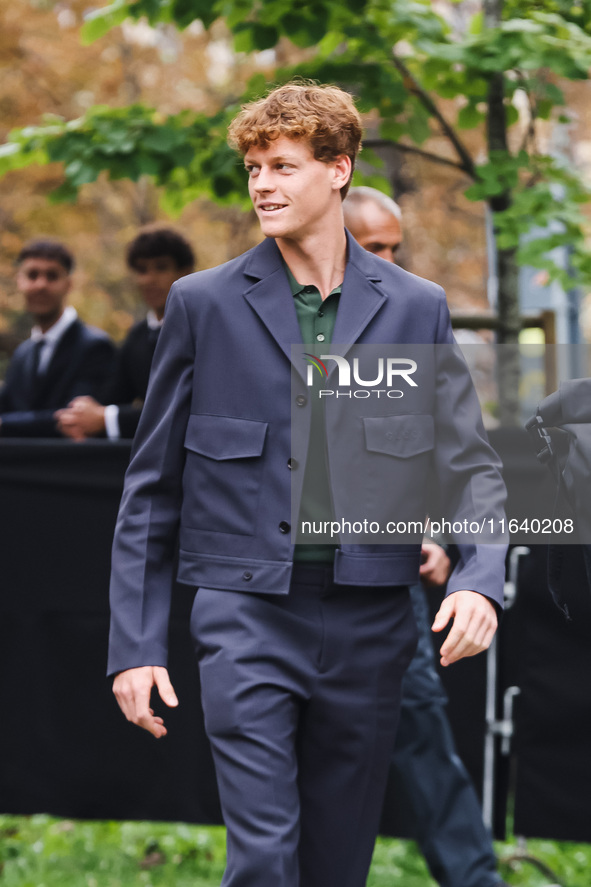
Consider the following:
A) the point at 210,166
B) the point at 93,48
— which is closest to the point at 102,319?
the point at 93,48

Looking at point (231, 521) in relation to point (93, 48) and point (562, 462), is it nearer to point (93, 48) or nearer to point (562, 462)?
point (562, 462)

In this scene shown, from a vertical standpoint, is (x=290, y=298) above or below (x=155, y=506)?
above

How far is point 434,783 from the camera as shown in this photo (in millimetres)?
4117

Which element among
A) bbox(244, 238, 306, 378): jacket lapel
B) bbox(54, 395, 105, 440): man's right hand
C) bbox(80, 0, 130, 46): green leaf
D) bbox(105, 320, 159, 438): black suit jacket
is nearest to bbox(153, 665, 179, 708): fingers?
bbox(244, 238, 306, 378): jacket lapel

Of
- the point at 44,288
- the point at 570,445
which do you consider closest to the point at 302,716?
the point at 570,445

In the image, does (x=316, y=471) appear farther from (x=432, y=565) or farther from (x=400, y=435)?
(x=432, y=565)

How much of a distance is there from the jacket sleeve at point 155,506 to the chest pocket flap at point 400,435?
0.45 metres

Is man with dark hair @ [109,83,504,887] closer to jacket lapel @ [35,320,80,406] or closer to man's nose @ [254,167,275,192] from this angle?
man's nose @ [254,167,275,192]

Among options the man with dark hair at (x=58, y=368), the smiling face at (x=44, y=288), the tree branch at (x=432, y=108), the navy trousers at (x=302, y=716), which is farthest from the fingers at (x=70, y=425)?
the navy trousers at (x=302, y=716)

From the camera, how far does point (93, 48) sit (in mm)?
14141

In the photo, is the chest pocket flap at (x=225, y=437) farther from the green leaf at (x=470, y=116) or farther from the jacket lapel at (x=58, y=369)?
the green leaf at (x=470, y=116)

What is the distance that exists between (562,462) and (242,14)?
3478 millimetres

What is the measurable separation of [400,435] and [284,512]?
33cm

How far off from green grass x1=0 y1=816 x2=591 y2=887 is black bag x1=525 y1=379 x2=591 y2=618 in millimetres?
2221
